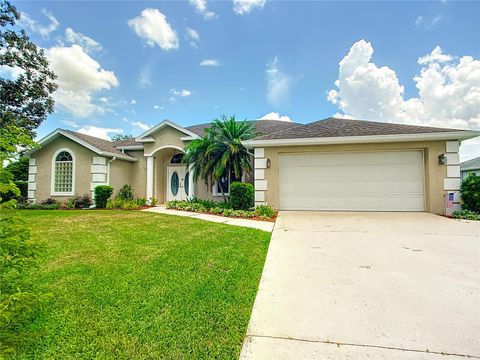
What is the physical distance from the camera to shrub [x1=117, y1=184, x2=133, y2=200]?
12.3 m

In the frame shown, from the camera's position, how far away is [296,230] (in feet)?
20.1

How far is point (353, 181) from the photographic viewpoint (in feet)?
29.6

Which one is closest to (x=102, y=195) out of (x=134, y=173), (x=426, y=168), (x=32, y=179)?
(x=134, y=173)

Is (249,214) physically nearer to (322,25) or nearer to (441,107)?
(322,25)

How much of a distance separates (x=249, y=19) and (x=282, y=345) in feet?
44.3

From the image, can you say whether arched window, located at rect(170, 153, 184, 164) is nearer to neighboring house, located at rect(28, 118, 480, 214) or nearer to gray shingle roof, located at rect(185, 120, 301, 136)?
gray shingle roof, located at rect(185, 120, 301, 136)

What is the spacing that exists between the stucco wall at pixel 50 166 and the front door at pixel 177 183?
4.03m

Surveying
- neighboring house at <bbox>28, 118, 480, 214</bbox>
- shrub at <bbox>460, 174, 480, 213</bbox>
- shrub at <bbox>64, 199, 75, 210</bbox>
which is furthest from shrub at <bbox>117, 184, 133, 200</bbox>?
shrub at <bbox>460, 174, 480, 213</bbox>

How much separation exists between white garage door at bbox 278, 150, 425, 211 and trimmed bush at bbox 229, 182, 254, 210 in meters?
1.34

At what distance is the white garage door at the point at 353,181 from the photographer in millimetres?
8727

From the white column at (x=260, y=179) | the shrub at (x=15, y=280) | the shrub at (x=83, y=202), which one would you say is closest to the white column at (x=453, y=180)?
the white column at (x=260, y=179)

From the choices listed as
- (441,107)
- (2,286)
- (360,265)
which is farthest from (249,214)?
(441,107)

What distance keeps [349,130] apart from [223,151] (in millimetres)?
5356

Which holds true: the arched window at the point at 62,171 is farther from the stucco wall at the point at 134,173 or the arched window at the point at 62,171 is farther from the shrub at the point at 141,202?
the shrub at the point at 141,202
